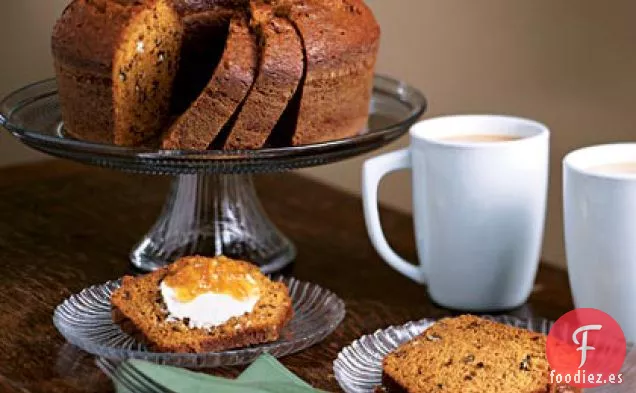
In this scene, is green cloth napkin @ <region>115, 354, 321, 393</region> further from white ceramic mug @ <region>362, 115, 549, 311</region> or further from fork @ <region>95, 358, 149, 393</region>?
white ceramic mug @ <region>362, 115, 549, 311</region>

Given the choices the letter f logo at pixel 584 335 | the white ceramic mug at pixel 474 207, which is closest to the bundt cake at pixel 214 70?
the white ceramic mug at pixel 474 207

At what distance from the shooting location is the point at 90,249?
1531 mm

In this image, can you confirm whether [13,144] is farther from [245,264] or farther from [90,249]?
[245,264]

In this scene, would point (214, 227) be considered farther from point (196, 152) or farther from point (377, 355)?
point (377, 355)

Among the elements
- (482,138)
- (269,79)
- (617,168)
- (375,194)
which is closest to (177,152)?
(269,79)

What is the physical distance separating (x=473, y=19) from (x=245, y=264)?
0.92 metres

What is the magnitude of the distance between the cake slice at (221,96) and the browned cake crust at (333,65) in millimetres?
65

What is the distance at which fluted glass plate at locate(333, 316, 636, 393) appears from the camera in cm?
110

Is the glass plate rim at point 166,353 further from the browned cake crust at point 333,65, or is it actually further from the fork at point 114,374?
the browned cake crust at point 333,65

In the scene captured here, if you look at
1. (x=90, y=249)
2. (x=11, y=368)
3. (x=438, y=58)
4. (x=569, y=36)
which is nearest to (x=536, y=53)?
(x=569, y=36)

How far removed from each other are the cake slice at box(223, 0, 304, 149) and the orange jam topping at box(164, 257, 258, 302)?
0.50 feet

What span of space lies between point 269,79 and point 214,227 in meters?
0.28

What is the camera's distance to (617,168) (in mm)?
1220

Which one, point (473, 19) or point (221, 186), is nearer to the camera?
point (221, 186)
